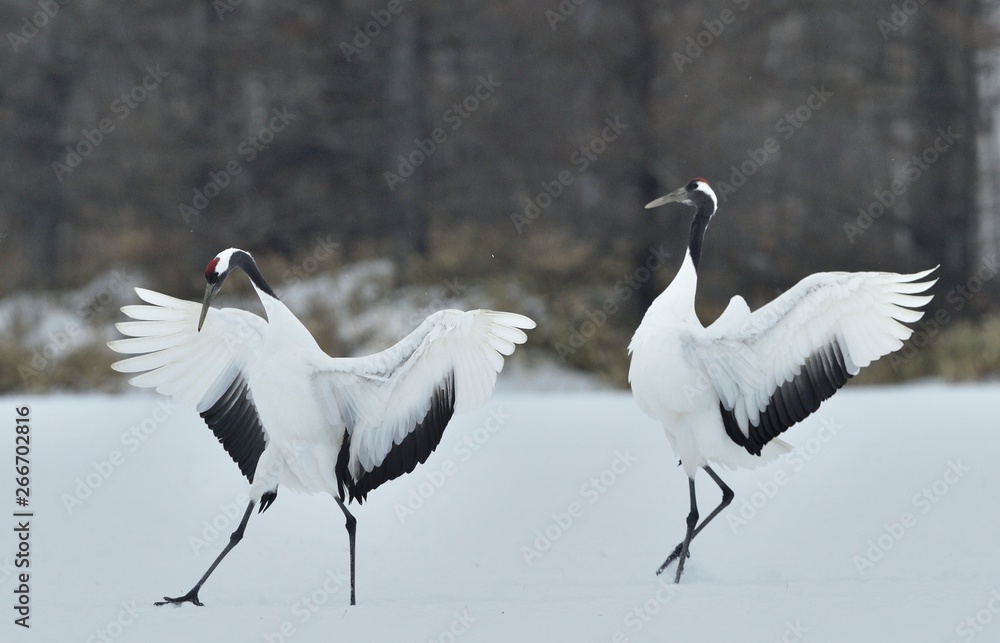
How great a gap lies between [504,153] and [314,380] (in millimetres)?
10711

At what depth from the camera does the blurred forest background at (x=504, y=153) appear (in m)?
13.6

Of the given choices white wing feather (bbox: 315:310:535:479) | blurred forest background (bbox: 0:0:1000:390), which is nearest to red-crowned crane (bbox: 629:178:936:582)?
white wing feather (bbox: 315:310:535:479)

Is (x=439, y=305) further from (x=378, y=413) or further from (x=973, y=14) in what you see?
(x=378, y=413)

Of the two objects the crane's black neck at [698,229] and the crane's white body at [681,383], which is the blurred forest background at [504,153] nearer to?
the crane's black neck at [698,229]

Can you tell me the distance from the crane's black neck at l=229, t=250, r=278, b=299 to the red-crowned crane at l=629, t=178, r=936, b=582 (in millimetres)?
1623

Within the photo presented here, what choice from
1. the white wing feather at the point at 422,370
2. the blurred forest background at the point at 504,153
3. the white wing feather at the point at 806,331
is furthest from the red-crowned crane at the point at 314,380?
the blurred forest background at the point at 504,153

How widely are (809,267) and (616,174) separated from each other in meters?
2.49

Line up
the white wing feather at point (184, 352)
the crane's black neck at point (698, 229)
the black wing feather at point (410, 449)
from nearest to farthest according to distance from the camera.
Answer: the black wing feather at point (410, 449), the white wing feather at point (184, 352), the crane's black neck at point (698, 229)

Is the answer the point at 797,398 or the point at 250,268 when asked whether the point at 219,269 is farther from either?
the point at 797,398

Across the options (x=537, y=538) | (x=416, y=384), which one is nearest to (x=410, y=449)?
(x=416, y=384)

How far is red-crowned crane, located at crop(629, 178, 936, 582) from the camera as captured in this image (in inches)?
193

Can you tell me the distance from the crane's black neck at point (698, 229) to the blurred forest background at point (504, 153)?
7310mm

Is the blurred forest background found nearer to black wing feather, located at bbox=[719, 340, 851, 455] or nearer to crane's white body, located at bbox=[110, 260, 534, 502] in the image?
black wing feather, located at bbox=[719, 340, 851, 455]

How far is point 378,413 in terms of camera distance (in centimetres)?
469
